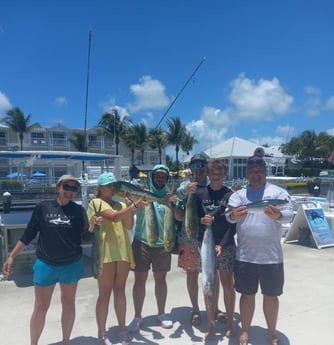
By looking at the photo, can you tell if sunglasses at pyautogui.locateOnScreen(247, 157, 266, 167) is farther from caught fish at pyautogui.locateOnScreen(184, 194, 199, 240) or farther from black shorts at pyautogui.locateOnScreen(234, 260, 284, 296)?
black shorts at pyautogui.locateOnScreen(234, 260, 284, 296)

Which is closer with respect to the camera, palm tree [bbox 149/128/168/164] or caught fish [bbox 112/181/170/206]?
caught fish [bbox 112/181/170/206]

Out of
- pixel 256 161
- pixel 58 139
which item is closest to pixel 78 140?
pixel 58 139

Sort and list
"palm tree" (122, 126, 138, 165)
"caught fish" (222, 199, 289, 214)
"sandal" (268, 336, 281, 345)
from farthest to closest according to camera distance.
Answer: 1. "palm tree" (122, 126, 138, 165)
2. "sandal" (268, 336, 281, 345)
3. "caught fish" (222, 199, 289, 214)

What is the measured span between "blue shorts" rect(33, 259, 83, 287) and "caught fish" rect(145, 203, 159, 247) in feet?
2.65

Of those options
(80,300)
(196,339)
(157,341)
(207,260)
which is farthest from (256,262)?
(80,300)

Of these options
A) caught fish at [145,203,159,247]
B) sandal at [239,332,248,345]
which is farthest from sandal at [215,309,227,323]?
caught fish at [145,203,159,247]

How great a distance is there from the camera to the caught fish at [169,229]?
3585 mm

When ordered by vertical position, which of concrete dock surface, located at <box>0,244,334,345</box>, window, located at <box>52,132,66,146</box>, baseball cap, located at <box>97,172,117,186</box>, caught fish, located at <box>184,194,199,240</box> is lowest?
concrete dock surface, located at <box>0,244,334,345</box>

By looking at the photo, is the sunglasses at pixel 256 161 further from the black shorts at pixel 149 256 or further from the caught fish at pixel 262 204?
the black shorts at pixel 149 256

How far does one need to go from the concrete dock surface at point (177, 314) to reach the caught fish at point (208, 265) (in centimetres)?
73

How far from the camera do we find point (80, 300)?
4.82 meters

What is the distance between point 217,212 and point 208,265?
57cm

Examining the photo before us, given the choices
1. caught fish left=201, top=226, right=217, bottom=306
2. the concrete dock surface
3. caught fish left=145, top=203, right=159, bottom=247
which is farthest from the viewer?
the concrete dock surface

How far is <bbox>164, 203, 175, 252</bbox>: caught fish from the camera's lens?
3.59 meters
